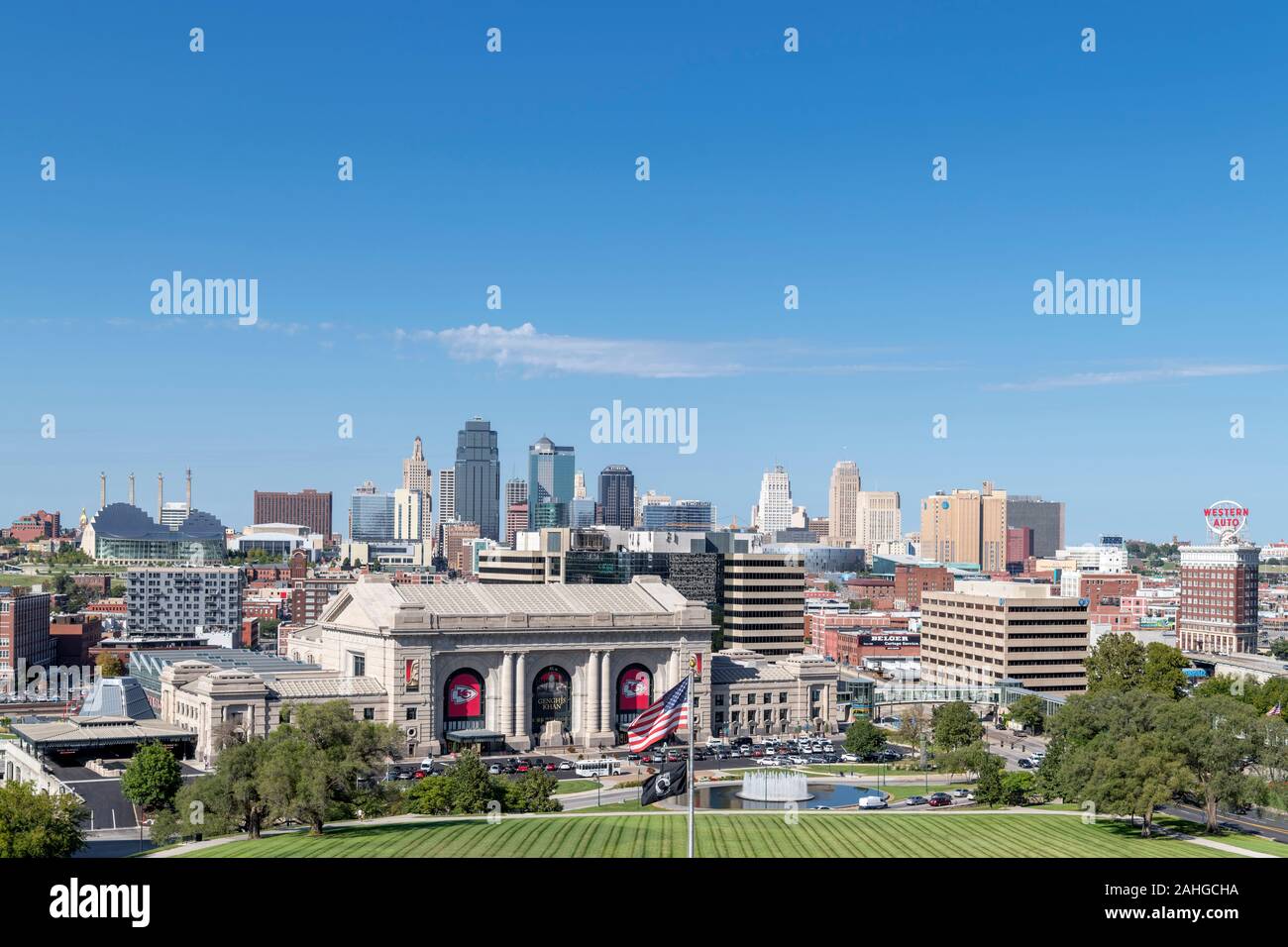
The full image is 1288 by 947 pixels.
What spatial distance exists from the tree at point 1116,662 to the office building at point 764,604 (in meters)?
30.4

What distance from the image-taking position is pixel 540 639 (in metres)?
105

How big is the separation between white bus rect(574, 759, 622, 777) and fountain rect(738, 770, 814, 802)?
32.3 ft

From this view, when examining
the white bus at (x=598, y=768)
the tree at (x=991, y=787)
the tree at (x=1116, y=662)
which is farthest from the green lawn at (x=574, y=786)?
the tree at (x=1116, y=662)

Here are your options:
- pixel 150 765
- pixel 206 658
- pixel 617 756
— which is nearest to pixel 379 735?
pixel 150 765

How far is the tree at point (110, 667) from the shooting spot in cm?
14700

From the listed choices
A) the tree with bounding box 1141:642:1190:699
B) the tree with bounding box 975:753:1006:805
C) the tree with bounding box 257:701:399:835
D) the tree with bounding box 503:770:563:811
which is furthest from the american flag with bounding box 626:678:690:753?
the tree with bounding box 1141:642:1190:699

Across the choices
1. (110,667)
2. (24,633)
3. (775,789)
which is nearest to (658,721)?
(775,789)

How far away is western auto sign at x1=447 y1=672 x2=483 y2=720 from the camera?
10281cm

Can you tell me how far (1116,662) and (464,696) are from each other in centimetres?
5915

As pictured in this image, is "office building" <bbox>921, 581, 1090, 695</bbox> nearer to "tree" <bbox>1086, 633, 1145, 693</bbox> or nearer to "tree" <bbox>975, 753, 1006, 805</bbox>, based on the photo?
"tree" <bbox>1086, 633, 1145, 693</bbox>

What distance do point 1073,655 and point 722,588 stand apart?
117 ft
